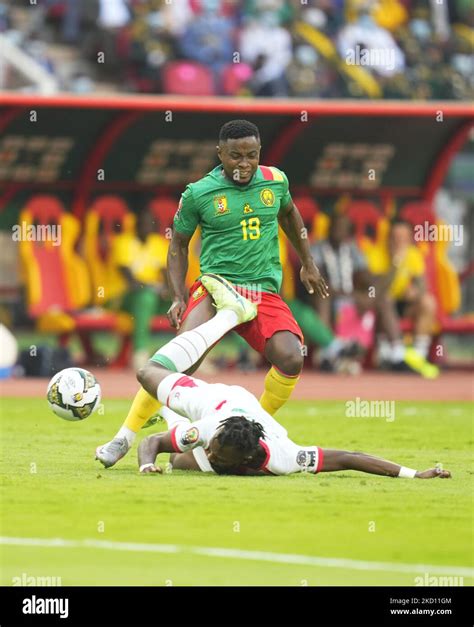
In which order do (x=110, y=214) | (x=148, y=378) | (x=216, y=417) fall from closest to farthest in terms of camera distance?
(x=216, y=417) → (x=148, y=378) → (x=110, y=214)

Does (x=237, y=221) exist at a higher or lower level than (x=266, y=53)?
lower

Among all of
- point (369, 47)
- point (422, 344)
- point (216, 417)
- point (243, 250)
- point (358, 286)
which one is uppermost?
point (369, 47)

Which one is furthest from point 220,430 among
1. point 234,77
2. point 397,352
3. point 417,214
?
point 234,77

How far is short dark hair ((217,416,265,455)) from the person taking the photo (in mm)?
9914

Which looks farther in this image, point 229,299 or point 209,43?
point 209,43

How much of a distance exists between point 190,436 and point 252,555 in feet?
6.76

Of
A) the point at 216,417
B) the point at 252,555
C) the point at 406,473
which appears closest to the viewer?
the point at 252,555

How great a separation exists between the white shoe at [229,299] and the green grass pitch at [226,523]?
1.17 metres

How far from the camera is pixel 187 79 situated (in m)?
26.0

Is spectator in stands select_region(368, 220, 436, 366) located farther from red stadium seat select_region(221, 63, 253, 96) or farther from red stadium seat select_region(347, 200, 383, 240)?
red stadium seat select_region(221, 63, 253, 96)

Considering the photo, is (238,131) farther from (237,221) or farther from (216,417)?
(216,417)

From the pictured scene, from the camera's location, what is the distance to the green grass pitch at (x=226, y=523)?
782 cm

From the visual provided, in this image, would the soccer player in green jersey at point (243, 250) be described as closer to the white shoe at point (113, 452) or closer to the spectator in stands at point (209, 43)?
the white shoe at point (113, 452)

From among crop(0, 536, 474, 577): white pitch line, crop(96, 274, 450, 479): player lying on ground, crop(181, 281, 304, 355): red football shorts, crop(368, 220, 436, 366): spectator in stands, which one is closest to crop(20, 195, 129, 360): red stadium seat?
crop(368, 220, 436, 366): spectator in stands
